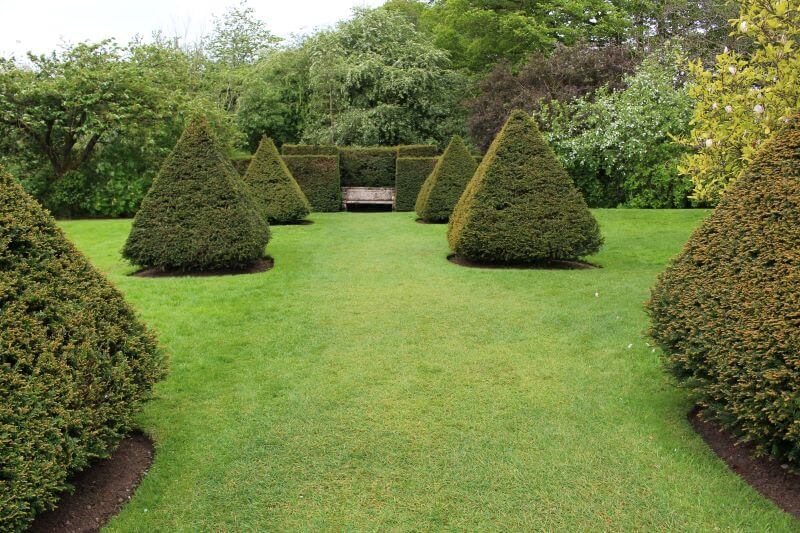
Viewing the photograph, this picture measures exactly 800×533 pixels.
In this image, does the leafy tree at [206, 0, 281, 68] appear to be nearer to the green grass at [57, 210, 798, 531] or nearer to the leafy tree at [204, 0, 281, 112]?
the leafy tree at [204, 0, 281, 112]

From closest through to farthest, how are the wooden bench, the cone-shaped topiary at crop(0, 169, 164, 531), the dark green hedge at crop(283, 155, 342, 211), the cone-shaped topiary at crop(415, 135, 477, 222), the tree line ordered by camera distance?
the cone-shaped topiary at crop(0, 169, 164, 531)
the tree line
the cone-shaped topiary at crop(415, 135, 477, 222)
the dark green hedge at crop(283, 155, 342, 211)
the wooden bench

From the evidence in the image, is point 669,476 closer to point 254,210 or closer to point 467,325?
point 467,325

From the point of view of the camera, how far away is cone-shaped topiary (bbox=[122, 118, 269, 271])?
897 centimetres

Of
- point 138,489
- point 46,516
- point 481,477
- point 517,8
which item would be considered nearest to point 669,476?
point 481,477

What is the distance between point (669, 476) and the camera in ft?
11.1

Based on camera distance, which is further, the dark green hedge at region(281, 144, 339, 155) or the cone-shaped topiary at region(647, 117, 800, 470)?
the dark green hedge at region(281, 144, 339, 155)

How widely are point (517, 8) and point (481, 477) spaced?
32.5m

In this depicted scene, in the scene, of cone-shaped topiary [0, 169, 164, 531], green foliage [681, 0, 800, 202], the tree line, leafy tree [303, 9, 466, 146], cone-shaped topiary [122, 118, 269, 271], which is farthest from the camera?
leafy tree [303, 9, 466, 146]

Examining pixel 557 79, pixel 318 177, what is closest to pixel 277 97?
pixel 318 177

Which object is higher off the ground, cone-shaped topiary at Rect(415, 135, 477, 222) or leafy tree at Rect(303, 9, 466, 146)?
leafy tree at Rect(303, 9, 466, 146)

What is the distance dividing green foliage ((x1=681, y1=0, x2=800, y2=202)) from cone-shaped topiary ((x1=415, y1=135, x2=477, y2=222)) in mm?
9047

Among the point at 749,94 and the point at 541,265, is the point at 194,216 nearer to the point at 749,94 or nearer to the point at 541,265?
the point at 541,265

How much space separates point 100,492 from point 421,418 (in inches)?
76.5

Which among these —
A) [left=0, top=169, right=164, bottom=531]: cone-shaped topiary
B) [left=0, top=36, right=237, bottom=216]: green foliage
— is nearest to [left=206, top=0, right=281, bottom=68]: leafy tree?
[left=0, top=36, right=237, bottom=216]: green foliage
